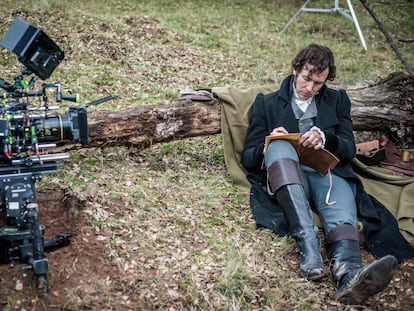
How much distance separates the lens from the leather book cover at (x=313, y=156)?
3.89m

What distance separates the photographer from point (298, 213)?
12.1ft

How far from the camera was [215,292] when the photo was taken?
3.41m

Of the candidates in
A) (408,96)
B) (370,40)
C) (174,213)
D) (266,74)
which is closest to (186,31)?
(266,74)

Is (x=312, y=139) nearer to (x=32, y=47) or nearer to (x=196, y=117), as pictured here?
(x=196, y=117)

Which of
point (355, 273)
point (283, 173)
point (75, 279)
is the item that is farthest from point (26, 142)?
point (355, 273)

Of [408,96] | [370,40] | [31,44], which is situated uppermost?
[31,44]

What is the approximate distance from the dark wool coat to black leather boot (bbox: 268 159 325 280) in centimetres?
25

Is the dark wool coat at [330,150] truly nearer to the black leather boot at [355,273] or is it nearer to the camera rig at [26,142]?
the black leather boot at [355,273]

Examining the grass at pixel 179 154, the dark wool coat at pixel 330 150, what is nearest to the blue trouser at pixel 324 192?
the dark wool coat at pixel 330 150

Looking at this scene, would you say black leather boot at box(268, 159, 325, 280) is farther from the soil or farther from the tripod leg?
the tripod leg

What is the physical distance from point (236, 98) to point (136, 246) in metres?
1.63

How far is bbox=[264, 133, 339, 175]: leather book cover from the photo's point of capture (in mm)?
3895

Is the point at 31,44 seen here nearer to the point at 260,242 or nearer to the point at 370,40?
the point at 260,242

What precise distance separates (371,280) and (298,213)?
25.4 inches
